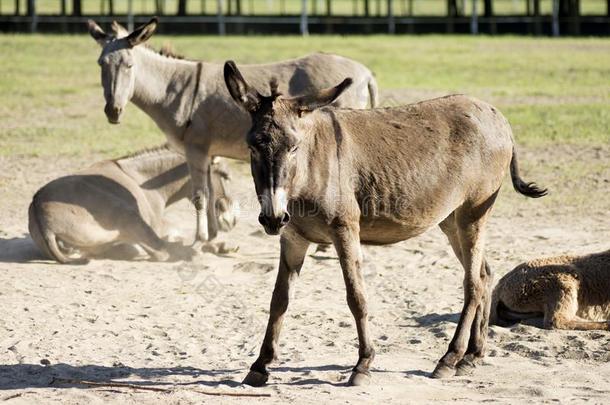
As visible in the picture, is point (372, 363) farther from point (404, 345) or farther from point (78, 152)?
point (78, 152)

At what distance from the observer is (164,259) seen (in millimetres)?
11508

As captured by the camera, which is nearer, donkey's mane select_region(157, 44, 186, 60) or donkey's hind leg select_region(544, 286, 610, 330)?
donkey's hind leg select_region(544, 286, 610, 330)

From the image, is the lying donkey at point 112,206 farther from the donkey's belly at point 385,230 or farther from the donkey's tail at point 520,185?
the donkey's tail at point 520,185

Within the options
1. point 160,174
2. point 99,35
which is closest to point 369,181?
point 160,174

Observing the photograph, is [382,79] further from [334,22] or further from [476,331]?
[334,22]

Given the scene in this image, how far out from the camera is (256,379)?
744 cm

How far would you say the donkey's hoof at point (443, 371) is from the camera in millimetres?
7633

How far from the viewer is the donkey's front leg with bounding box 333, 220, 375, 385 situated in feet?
23.7

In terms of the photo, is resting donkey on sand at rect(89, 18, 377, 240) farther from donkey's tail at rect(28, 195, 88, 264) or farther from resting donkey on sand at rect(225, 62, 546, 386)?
resting donkey on sand at rect(225, 62, 546, 386)

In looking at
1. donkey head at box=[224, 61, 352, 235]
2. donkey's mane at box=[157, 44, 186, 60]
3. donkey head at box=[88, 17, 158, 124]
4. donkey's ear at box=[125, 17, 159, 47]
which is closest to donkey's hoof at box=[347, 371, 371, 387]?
donkey head at box=[224, 61, 352, 235]

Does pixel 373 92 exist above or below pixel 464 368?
above

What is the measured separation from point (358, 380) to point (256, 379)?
678 mm

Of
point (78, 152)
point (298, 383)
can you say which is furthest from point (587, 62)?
point (298, 383)

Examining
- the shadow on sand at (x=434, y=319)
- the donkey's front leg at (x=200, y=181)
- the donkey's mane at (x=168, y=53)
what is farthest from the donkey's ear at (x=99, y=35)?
the shadow on sand at (x=434, y=319)
